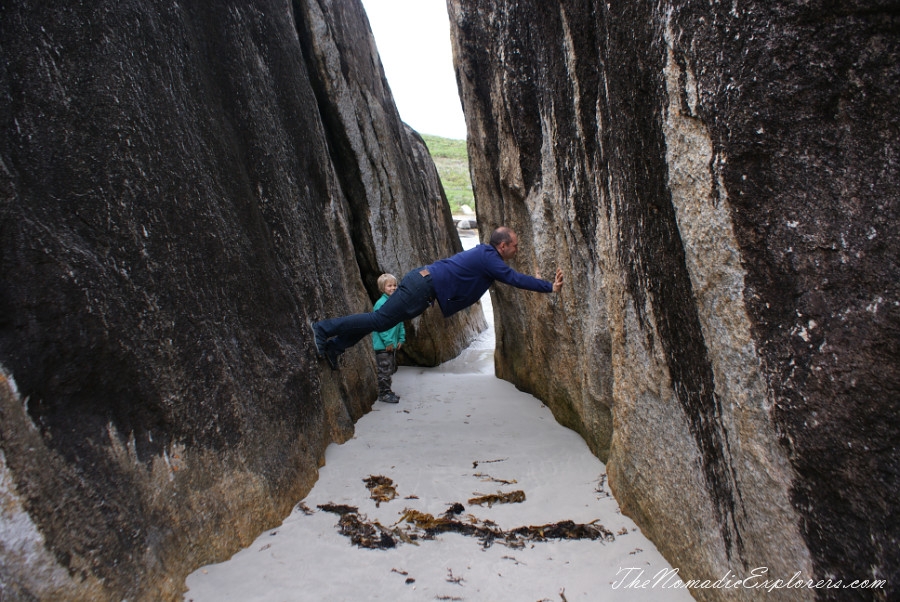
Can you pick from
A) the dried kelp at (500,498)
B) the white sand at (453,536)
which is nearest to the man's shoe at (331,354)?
the white sand at (453,536)

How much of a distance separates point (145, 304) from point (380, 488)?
1857 millimetres

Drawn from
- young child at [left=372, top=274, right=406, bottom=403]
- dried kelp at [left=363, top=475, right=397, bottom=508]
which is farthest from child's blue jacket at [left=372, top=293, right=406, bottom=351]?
dried kelp at [left=363, top=475, right=397, bottom=508]

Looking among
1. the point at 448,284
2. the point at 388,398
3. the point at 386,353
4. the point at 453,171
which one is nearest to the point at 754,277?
the point at 448,284

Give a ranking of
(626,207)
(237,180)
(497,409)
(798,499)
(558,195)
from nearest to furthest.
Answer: (798,499), (626,207), (237,180), (558,195), (497,409)

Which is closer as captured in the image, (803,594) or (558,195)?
(803,594)

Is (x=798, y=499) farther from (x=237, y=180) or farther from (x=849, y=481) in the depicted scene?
(x=237, y=180)

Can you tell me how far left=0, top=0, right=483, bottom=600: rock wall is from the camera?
2.25 meters

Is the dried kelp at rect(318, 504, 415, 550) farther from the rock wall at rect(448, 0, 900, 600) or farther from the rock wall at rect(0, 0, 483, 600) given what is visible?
the rock wall at rect(448, 0, 900, 600)

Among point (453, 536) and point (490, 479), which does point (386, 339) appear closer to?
point (490, 479)

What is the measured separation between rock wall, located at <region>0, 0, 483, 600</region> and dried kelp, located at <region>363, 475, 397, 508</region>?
414 mm

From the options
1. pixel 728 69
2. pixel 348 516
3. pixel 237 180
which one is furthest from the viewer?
pixel 237 180

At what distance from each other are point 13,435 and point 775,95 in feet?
9.20

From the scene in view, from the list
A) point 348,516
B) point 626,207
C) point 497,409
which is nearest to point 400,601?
point 348,516

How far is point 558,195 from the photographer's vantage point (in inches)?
183
